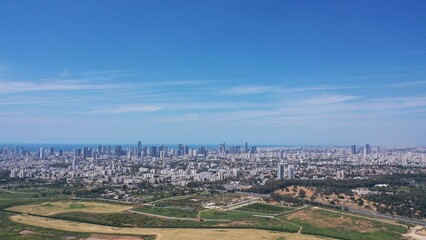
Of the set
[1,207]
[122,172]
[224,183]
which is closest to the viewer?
[1,207]

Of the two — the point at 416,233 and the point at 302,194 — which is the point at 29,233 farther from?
the point at 302,194

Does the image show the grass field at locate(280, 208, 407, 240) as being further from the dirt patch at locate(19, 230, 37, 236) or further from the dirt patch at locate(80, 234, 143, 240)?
the dirt patch at locate(19, 230, 37, 236)

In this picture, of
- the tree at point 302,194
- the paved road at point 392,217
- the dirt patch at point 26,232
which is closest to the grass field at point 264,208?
the paved road at point 392,217

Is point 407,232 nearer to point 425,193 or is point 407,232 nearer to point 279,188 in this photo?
point 425,193

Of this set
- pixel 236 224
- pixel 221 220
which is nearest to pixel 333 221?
pixel 236 224

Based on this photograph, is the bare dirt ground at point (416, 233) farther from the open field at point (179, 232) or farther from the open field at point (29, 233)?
the open field at point (29, 233)

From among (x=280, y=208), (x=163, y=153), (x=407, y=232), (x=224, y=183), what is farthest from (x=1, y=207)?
(x=163, y=153)

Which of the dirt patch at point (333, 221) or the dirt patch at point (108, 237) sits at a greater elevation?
the dirt patch at point (333, 221)
